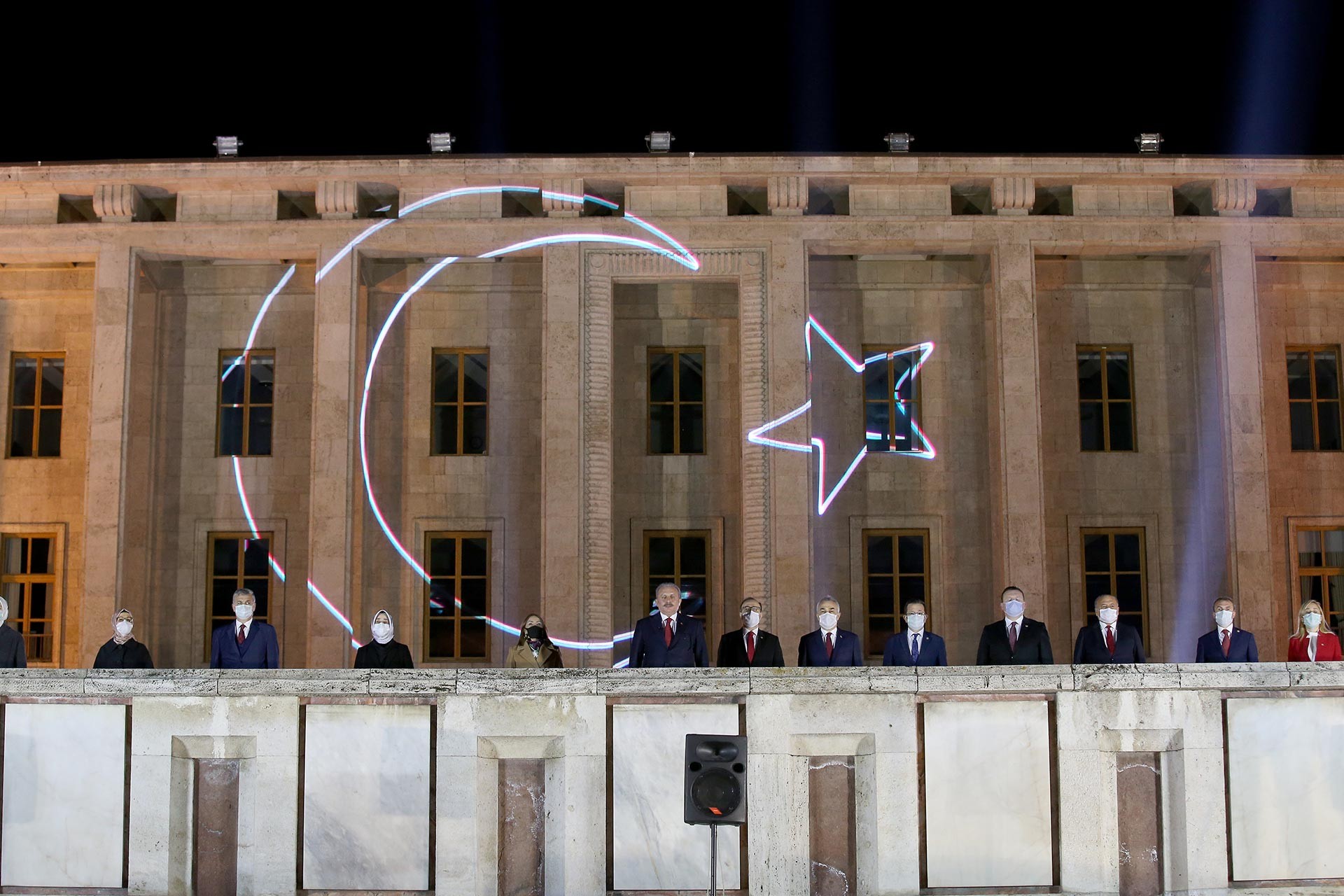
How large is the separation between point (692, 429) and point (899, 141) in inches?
240

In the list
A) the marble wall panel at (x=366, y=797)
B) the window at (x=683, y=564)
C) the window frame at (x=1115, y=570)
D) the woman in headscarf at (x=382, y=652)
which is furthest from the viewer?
the window at (x=683, y=564)

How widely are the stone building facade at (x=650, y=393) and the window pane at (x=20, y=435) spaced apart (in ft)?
0.20

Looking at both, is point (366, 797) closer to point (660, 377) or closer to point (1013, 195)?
point (660, 377)

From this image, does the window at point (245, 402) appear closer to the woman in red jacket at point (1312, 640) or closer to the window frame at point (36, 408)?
the window frame at point (36, 408)

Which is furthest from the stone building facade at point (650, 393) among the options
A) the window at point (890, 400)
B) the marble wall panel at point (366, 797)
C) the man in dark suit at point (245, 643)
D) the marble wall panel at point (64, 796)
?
the marble wall panel at point (366, 797)

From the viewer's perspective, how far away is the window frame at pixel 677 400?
23938mm

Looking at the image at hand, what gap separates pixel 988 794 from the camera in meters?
8.76

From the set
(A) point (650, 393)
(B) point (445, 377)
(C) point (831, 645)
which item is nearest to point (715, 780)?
(C) point (831, 645)

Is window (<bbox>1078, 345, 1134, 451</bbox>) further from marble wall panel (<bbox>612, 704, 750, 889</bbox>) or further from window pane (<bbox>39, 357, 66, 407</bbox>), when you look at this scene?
window pane (<bbox>39, 357, 66, 407</bbox>)

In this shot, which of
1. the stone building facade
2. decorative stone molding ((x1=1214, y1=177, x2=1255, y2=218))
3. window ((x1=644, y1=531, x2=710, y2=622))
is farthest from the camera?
window ((x1=644, y1=531, x2=710, y2=622))

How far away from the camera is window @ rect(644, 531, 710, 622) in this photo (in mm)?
23531

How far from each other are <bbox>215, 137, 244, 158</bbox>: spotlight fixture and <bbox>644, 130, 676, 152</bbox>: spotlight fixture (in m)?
6.91

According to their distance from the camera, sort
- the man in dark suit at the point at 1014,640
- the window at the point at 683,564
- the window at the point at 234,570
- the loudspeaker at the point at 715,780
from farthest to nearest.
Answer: the window at the point at 234,570, the window at the point at 683,564, the man in dark suit at the point at 1014,640, the loudspeaker at the point at 715,780

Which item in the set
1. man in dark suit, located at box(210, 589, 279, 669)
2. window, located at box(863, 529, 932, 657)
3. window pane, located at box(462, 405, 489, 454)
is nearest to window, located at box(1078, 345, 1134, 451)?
window, located at box(863, 529, 932, 657)
